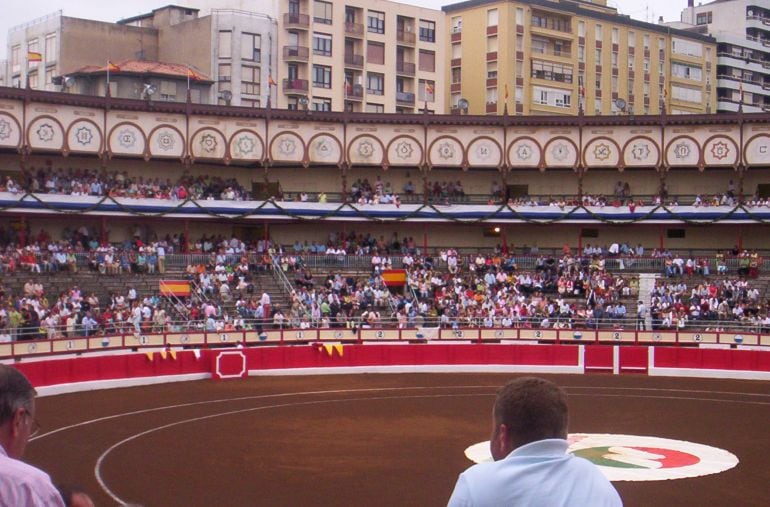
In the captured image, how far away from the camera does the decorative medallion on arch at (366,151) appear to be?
57287 mm

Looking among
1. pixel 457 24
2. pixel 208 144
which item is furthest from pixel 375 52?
pixel 208 144

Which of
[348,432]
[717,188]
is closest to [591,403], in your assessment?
[348,432]

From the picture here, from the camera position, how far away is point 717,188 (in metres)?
59.0

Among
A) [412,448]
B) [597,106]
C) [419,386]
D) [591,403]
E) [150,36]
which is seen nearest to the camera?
[412,448]

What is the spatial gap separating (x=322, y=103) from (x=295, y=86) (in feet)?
10.0

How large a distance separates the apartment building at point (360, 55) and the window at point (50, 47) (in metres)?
15.5

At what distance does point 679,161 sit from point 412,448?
1489 inches

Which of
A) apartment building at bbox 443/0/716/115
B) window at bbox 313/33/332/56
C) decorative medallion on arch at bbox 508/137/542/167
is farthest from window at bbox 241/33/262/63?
decorative medallion on arch at bbox 508/137/542/167

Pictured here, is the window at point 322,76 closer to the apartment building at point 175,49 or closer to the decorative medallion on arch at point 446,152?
the apartment building at point 175,49

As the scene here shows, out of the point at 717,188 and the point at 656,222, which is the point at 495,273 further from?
the point at 717,188

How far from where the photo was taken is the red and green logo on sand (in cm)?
2136

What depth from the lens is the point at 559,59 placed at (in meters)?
88.4

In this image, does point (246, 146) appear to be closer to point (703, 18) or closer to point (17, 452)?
point (17, 452)

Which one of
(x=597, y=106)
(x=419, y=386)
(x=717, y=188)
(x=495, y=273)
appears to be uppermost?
(x=597, y=106)
